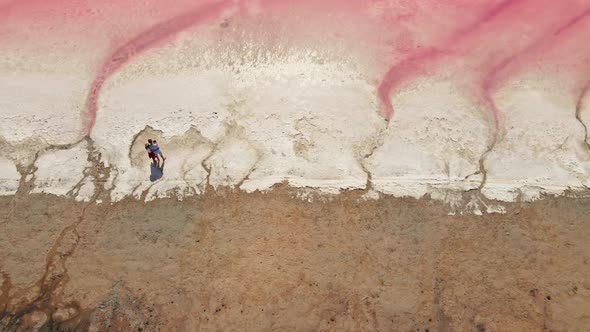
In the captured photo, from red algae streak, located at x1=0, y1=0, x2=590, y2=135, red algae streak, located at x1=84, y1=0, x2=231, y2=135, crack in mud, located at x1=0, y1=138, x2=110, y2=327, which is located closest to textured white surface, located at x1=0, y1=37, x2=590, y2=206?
red algae streak, located at x1=84, y1=0, x2=231, y2=135

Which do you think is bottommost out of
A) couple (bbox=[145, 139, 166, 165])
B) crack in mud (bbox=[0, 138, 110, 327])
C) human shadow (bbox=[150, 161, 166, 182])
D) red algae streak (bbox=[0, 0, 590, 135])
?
crack in mud (bbox=[0, 138, 110, 327])

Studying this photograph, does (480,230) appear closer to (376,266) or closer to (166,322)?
(376,266)

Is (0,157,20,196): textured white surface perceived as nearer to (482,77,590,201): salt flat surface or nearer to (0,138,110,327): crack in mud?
(0,138,110,327): crack in mud

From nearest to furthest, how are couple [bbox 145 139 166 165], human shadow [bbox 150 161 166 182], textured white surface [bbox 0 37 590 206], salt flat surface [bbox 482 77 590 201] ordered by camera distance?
couple [bbox 145 139 166 165] < salt flat surface [bbox 482 77 590 201] < textured white surface [bbox 0 37 590 206] < human shadow [bbox 150 161 166 182]

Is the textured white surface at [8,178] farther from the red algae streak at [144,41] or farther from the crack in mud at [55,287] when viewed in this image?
the red algae streak at [144,41]

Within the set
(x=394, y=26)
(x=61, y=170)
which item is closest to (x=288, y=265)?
(x=61, y=170)

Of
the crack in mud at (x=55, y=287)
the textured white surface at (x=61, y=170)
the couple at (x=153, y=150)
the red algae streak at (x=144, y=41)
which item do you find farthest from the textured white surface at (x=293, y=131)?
the crack in mud at (x=55, y=287)

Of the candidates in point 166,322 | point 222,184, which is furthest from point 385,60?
point 166,322
